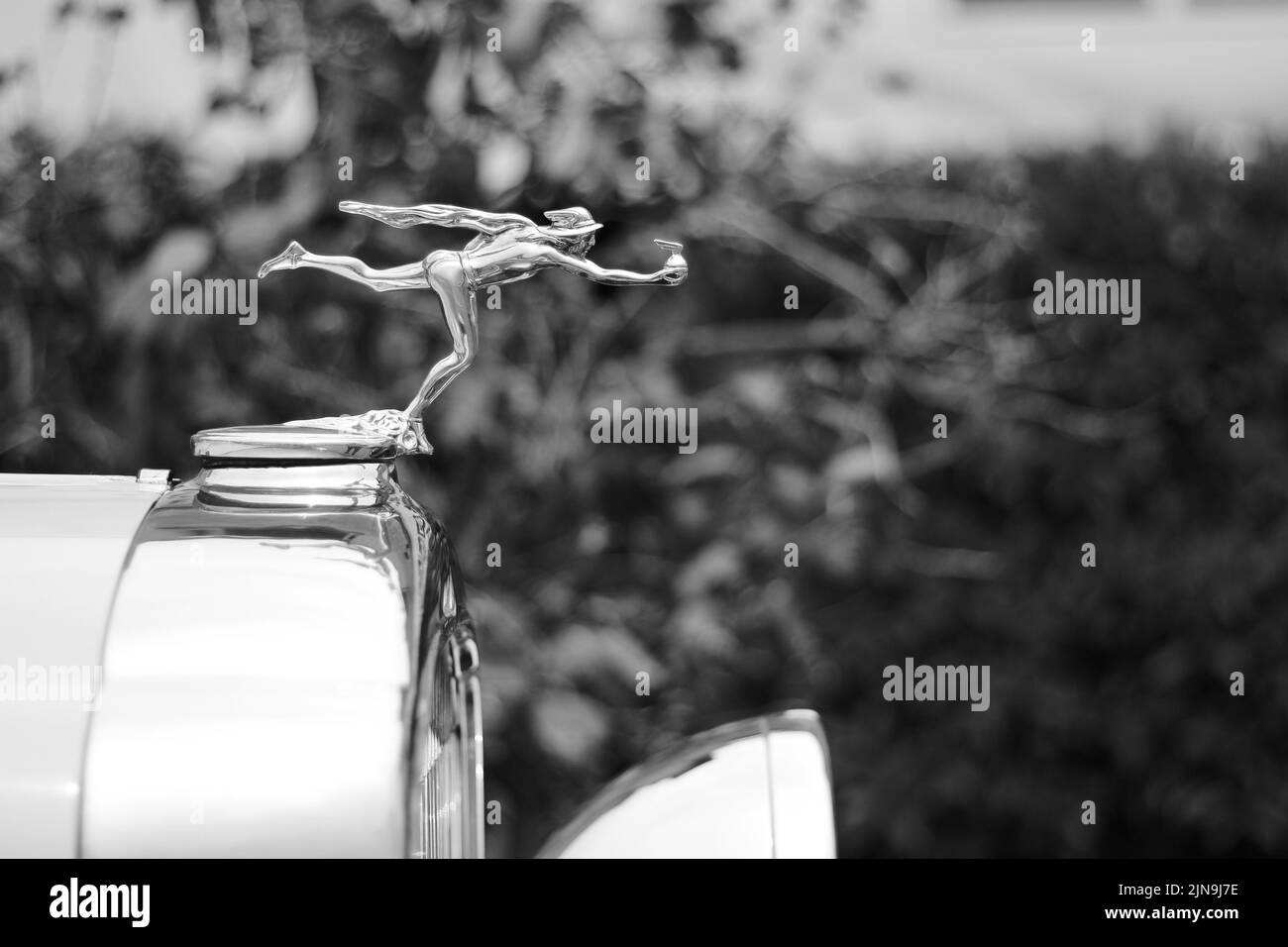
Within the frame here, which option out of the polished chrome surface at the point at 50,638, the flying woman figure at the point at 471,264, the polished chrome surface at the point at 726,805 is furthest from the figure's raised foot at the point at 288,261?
the polished chrome surface at the point at 726,805

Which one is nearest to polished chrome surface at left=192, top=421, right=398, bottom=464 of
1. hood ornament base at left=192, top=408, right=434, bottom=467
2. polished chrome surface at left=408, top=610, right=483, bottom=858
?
hood ornament base at left=192, top=408, right=434, bottom=467

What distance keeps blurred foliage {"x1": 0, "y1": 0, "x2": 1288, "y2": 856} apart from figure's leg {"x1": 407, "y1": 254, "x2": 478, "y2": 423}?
140 cm

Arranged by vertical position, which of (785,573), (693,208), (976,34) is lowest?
(785,573)

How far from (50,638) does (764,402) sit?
6.69 feet

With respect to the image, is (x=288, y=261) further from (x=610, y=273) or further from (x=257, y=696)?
(x=257, y=696)

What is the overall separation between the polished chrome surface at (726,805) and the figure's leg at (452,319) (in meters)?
0.37

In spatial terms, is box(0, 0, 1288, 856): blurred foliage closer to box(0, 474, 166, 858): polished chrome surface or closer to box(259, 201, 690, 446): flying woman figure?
box(259, 201, 690, 446): flying woman figure

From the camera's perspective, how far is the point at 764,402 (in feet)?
8.44

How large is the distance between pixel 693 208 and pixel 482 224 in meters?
1.64

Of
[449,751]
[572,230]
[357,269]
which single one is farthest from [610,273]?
[449,751]

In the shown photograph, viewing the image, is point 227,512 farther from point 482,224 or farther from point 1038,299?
point 1038,299

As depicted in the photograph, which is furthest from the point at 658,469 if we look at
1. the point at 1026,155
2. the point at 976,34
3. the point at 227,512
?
the point at 976,34

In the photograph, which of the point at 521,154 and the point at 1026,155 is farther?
the point at 1026,155
